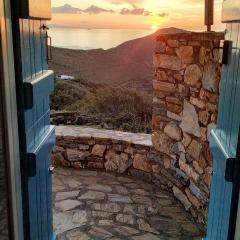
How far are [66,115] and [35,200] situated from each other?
3855 millimetres

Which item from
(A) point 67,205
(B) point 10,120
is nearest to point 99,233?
(A) point 67,205

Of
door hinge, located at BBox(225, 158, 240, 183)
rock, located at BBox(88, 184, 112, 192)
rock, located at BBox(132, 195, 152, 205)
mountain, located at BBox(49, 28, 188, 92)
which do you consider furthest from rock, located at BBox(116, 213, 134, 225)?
mountain, located at BBox(49, 28, 188, 92)

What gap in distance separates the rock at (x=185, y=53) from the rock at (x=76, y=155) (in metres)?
1.80

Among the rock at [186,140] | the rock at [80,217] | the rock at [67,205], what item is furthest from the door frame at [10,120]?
the rock at [186,140]

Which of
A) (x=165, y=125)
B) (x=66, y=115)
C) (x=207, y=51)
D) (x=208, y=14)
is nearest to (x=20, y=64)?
(x=207, y=51)

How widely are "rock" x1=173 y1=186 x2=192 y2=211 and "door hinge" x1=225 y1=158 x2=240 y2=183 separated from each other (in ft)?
6.80

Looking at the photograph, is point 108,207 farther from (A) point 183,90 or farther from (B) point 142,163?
(A) point 183,90

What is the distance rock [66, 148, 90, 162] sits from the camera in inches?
190

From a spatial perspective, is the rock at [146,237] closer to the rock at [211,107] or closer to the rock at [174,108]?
the rock at [211,107]

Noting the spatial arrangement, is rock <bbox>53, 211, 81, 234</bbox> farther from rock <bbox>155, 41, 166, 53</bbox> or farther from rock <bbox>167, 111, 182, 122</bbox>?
rock <bbox>155, 41, 166, 53</bbox>

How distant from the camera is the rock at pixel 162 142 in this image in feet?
13.6

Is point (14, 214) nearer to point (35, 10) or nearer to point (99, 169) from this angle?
point (35, 10)

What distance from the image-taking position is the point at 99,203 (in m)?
3.90

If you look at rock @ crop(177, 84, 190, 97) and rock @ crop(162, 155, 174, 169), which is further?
rock @ crop(162, 155, 174, 169)
